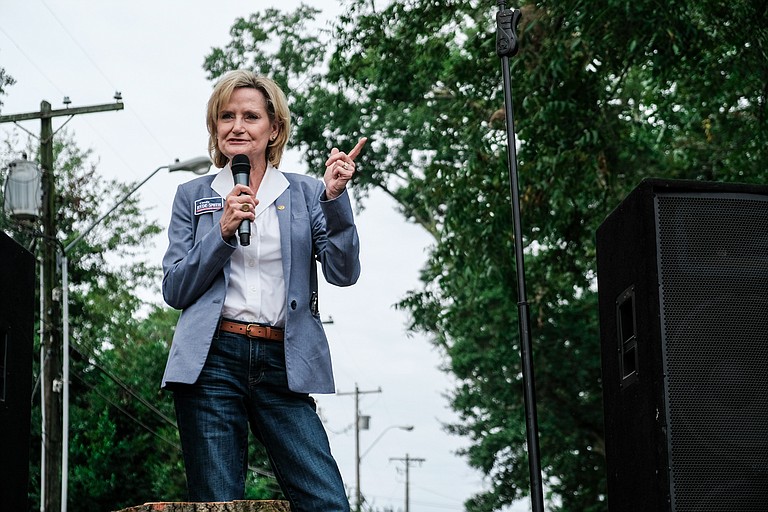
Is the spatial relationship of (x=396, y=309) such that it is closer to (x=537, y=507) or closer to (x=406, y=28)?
(x=406, y=28)

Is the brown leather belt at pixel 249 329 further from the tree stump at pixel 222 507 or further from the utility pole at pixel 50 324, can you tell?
the utility pole at pixel 50 324

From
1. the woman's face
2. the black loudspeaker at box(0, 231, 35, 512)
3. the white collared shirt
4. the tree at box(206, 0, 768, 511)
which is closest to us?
the white collared shirt

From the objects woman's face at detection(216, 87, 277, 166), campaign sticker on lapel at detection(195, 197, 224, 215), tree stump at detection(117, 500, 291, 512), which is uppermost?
woman's face at detection(216, 87, 277, 166)

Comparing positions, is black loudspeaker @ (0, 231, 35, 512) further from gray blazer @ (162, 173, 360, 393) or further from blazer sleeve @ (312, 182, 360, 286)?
blazer sleeve @ (312, 182, 360, 286)

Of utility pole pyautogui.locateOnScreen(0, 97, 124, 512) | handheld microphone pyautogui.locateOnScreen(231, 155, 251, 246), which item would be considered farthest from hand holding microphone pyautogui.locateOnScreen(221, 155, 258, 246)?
utility pole pyautogui.locateOnScreen(0, 97, 124, 512)

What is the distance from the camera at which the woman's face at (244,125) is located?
10.5ft

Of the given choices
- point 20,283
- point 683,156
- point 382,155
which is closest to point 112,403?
point 382,155

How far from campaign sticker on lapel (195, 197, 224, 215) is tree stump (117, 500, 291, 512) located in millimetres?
788

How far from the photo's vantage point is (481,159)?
Result: 12.1 metres

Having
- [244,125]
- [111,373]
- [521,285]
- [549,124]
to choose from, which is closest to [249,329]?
[244,125]

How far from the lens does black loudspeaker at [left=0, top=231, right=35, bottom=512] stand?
134 inches

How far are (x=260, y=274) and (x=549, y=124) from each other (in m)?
8.01

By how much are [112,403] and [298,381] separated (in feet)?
60.4

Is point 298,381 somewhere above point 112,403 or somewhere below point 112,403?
below
